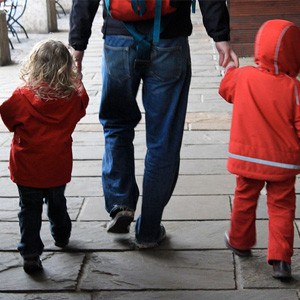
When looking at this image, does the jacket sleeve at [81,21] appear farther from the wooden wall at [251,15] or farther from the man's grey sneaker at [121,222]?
the wooden wall at [251,15]

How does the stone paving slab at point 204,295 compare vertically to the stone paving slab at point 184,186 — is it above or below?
above

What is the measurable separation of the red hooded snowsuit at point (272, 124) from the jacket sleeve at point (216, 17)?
17cm

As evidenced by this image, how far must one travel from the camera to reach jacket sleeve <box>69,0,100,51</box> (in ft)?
11.2

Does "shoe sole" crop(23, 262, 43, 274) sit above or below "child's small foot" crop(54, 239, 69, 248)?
above

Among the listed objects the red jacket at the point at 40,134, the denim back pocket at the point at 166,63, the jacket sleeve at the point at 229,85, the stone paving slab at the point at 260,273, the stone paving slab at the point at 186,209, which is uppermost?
the denim back pocket at the point at 166,63

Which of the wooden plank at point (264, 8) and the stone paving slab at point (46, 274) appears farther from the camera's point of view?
the wooden plank at point (264, 8)

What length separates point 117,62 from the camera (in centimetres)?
342

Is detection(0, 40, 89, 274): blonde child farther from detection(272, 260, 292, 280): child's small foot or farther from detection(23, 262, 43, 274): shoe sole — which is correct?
detection(272, 260, 292, 280): child's small foot

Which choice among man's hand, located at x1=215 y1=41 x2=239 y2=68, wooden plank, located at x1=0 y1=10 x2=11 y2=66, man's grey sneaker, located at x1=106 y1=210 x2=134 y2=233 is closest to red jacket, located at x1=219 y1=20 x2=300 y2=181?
man's hand, located at x1=215 y1=41 x2=239 y2=68

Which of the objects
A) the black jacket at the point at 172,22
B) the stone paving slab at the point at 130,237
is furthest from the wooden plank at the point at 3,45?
the black jacket at the point at 172,22

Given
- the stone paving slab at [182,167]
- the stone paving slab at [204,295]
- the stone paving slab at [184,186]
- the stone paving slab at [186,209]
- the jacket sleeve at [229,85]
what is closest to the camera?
the stone paving slab at [204,295]

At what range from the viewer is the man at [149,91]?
3.34 metres

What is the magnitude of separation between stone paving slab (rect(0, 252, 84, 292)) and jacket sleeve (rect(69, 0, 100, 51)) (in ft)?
3.26

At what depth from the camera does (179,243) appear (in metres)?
3.71
